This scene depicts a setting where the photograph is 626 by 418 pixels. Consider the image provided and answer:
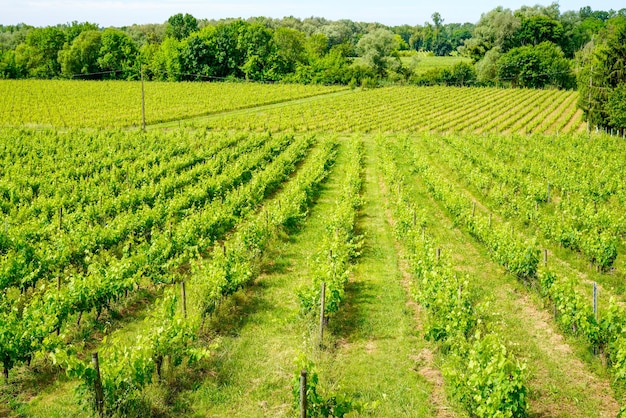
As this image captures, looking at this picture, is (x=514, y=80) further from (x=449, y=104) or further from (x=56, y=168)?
(x=56, y=168)

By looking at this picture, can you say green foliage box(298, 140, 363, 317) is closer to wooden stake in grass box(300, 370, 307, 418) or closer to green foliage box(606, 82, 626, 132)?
wooden stake in grass box(300, 370, 307, 418)

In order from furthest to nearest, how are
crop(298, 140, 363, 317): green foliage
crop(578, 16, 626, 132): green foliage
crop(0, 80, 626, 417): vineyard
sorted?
crop(578, 16, 626, 132): green foliage, crop(298, 140, 363, 317): green foliage, crop(0, 80, 626, 417): vineyard

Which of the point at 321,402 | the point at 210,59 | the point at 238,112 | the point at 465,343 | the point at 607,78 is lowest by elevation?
the point at 321,402

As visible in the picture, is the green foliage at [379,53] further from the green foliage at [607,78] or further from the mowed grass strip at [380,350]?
the mowed grass strip at [380,350]

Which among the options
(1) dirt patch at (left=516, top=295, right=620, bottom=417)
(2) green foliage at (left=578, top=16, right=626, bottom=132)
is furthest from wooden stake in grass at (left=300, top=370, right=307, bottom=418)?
(2) green foliage at (left=578, top=16, right=626, bottom=132)

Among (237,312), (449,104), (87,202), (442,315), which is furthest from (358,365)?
(449,104)

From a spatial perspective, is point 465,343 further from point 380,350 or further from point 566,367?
point 566,367

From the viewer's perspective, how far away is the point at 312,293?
1114 centimetres

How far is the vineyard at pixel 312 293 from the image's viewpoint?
28.8ft

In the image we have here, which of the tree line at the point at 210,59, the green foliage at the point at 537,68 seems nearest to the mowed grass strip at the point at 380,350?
the tree line at the point at 210,59

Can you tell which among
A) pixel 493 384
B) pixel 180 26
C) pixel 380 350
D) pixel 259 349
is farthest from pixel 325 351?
pixel 180 26

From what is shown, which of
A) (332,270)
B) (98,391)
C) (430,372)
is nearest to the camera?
(98,391)

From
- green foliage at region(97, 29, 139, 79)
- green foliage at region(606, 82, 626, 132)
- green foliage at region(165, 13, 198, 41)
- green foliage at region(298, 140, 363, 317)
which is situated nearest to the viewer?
green foliage at region(298, 140, 363, 317)

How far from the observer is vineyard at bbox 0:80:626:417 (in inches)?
346
